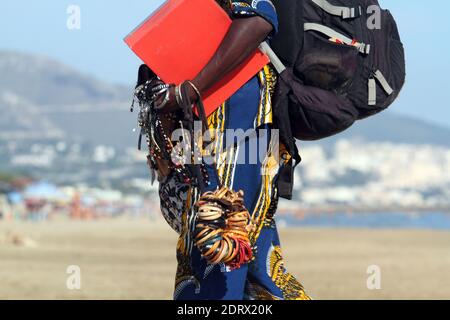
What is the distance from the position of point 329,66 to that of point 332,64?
0.04ft

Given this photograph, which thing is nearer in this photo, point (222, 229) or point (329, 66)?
point (222, 229)

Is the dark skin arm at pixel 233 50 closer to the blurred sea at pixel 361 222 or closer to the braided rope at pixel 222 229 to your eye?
the braided rope at pixel 222 229

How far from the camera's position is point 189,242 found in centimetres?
319

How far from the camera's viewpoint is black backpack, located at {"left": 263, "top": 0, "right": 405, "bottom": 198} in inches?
126

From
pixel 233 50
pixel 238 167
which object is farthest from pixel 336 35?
pixel 238 167

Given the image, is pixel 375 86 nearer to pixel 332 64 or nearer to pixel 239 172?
pixel 332 64

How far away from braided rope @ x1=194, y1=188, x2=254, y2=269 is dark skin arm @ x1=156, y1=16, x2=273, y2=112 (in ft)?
1.06

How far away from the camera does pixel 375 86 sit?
3.27 metres

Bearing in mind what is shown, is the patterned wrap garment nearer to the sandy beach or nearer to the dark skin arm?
the dark skin arm

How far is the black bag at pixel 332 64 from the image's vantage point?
10.5 ft

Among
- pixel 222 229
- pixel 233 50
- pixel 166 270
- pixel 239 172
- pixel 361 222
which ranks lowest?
pixel 361 222

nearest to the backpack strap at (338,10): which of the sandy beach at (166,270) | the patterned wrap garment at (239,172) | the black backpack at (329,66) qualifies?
the black backpack at (329,66)
